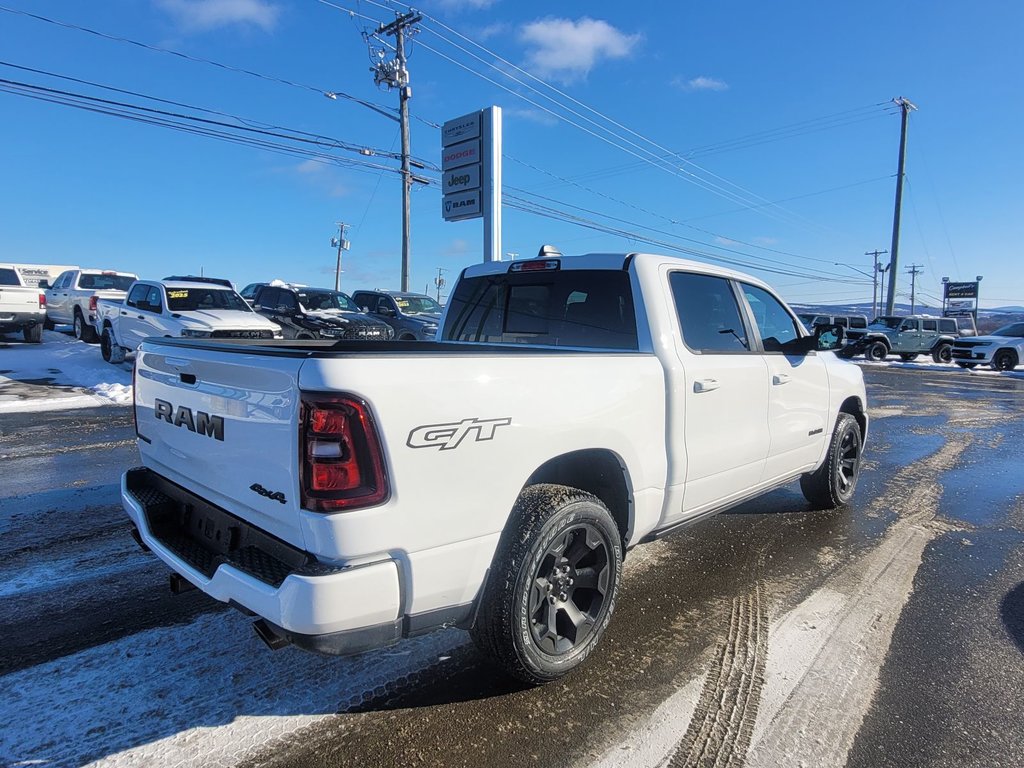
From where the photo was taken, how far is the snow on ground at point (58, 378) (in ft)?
32.2

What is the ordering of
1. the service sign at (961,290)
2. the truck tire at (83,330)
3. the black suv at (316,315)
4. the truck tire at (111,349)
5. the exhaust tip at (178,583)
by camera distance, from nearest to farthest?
the exhaust tip at (178,583)
the truck tire at (111,349)
the black suv at (316,315)
the truck tire at (83,330)
the service sign at (961,290)

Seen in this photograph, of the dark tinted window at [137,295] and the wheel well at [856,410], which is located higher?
the dark tinted window at [137,295]

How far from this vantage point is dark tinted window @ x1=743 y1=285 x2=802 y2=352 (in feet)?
13.4

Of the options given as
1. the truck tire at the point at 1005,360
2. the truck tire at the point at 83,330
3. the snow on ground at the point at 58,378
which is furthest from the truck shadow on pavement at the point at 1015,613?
the truck tire at the point at 1005,360

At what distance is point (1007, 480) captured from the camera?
636 centimetres

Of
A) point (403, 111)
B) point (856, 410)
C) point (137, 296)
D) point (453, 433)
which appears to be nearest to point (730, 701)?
point (453, 433)

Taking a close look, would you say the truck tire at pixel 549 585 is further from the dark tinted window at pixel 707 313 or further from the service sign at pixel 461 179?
the service sign at pixel 461 179

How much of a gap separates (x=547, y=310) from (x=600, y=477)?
1.32 m

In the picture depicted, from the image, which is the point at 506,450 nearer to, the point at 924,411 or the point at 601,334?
the point at 601,334

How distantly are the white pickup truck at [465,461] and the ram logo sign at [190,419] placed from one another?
0.6 inches

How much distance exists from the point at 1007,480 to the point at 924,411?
5.78 metres

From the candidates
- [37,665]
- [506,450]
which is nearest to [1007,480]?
[506,450]

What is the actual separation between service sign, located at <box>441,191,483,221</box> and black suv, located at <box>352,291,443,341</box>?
3698mm

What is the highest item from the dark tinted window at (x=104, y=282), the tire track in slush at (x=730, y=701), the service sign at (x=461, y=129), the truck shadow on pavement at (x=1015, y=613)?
the service sign at (x=461, y=129)
